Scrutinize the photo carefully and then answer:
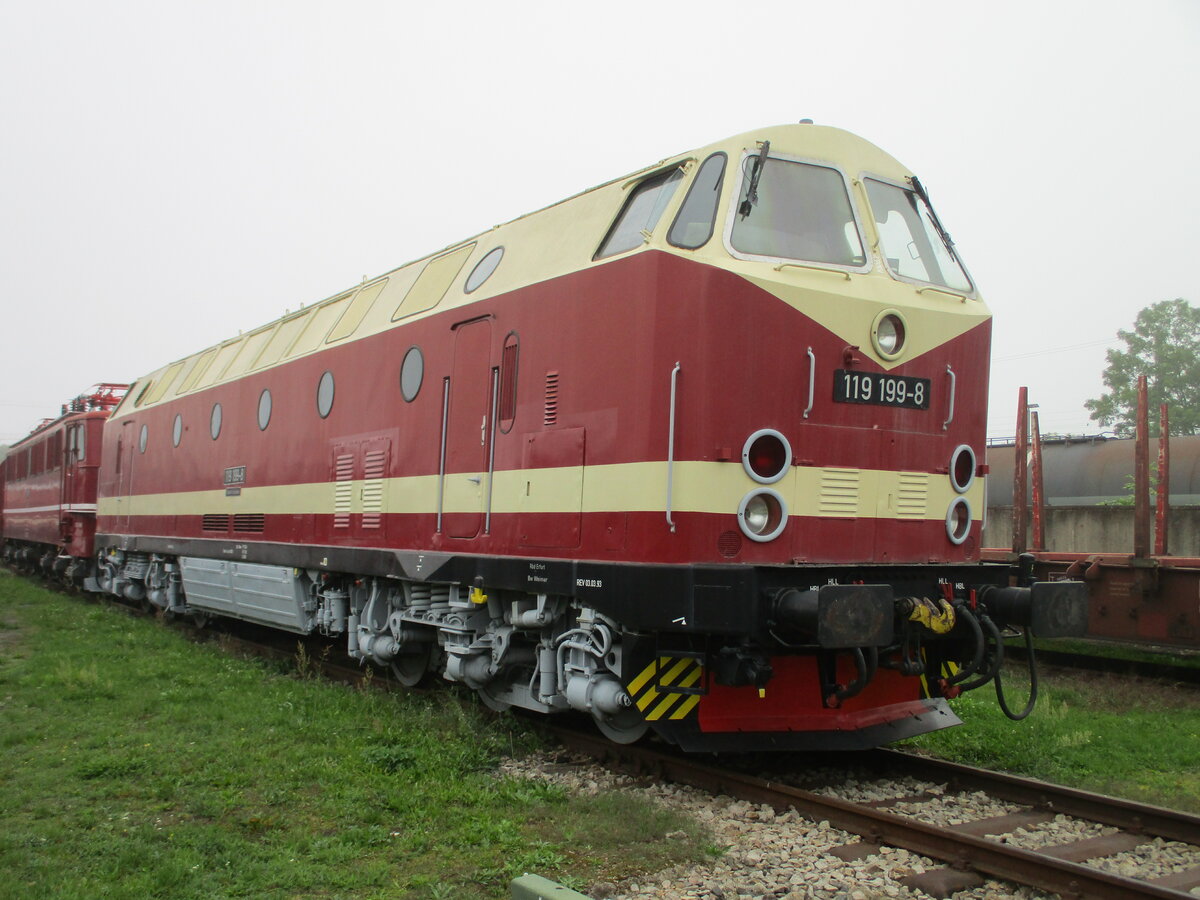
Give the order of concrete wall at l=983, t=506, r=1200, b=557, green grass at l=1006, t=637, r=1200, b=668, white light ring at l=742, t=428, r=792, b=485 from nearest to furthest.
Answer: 1. white light ring at l=742, t=428, r=792, b=485
2. green grass at l=1006, t=637, r=1200, b=668
3. concrete wall at l=983, t=506, r=1200, b=557

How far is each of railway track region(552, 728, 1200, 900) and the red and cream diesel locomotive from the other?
32 centimetres

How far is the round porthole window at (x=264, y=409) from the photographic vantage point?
11523 mm

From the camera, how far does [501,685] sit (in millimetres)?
7816

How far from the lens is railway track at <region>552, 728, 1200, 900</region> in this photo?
4.68m

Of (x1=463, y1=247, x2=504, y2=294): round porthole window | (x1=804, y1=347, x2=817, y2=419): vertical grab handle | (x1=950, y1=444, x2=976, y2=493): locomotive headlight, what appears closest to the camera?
(x1=804, y1=347, x2=817, y2=419): vertical grab handle

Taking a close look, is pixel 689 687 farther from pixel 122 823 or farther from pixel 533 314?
pixel 122 823

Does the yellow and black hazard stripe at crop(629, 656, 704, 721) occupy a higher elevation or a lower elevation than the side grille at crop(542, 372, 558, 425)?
lower

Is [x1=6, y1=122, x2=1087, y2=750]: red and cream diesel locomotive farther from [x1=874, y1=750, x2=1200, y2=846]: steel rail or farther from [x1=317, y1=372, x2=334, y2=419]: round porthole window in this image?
[x1=317, y1=372, x2=334, y2=419]: round porthole window

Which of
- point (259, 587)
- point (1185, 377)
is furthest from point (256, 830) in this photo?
point (1185, 377)

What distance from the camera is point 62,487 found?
20.7 metres

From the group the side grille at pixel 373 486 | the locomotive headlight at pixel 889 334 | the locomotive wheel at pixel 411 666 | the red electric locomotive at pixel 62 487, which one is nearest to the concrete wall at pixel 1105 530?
the locomotive wheel at pixel 411 666

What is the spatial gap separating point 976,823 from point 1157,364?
3956 cm

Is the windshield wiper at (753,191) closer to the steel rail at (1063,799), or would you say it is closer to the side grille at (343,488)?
the steel rail at (1063,799)

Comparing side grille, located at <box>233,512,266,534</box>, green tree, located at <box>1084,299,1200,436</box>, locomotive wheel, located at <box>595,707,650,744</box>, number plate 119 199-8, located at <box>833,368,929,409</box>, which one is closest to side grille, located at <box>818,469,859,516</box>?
number plate 119 199-8, located at <box>833,368,929,409</box>
